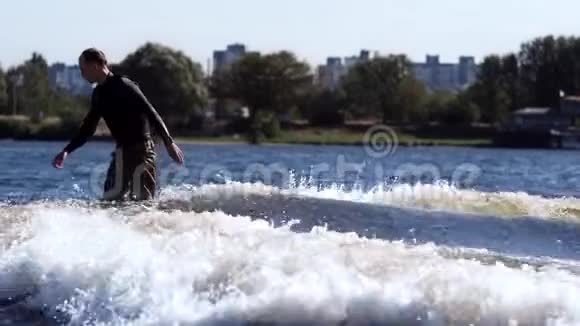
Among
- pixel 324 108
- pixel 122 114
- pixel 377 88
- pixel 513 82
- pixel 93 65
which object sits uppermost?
pixel 513 82

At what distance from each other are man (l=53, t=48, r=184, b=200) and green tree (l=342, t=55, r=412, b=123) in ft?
465

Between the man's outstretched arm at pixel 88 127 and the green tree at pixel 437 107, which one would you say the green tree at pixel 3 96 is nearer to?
the green tree at pixel 437 107

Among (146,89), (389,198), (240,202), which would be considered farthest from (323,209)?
(146,89)

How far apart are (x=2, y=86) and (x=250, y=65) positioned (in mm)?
33921

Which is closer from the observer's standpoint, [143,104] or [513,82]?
[143,104]

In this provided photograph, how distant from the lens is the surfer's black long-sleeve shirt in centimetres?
1379

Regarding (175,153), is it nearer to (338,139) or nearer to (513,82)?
(338,139)

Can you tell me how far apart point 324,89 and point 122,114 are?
150 meters

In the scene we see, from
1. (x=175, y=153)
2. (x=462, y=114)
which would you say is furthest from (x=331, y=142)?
(x=175, y=153)

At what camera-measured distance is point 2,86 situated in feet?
444

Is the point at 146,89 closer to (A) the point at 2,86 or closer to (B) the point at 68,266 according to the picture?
(A) the point at 2,86

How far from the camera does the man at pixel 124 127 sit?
1368 centimetres

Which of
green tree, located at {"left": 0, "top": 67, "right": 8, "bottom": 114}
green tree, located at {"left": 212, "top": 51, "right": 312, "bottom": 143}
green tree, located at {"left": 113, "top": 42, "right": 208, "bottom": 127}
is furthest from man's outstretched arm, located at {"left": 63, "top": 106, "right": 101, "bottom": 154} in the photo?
green tree, located at {"left": 212, "top": 51, "right": 312, "bottom": 143}

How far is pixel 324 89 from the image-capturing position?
163250mm
